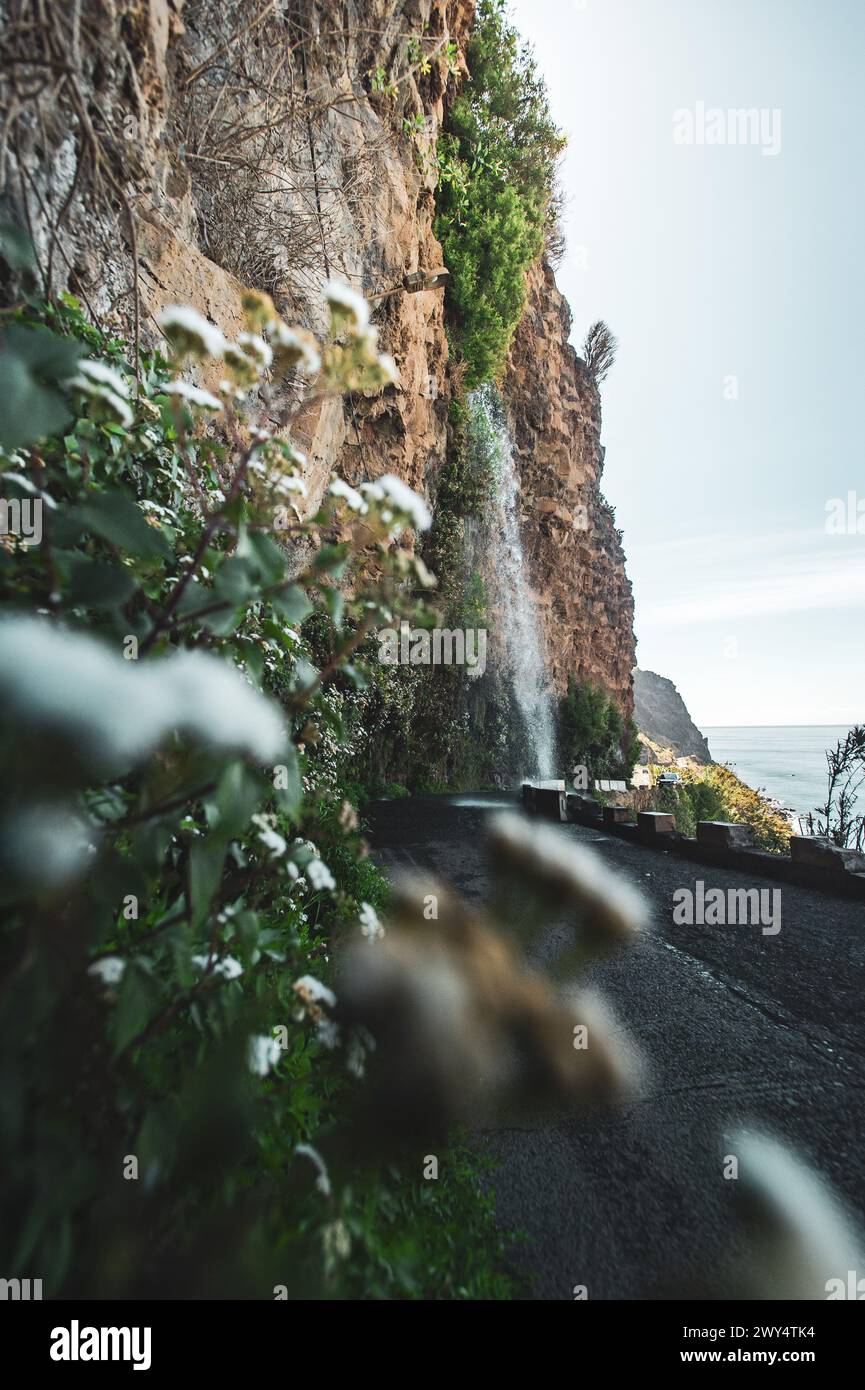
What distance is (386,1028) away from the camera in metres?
2.56

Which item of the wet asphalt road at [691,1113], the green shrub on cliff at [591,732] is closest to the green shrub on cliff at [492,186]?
the green shrub on cliff at [591,732]

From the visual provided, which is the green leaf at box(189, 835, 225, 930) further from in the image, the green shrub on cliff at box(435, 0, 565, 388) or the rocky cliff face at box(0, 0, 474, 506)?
the green shrub on cliff at box(435, 0, 565, 388)

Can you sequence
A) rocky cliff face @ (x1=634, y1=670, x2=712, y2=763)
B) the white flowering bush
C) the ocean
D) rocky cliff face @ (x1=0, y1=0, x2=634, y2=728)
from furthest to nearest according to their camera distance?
rocky cliff face @ (x1=634, y1=670, x2=712, y2=763)
the ocean
rocky cliff face @ (x1=0, y1=0, x2=634, y2=728)
the white flowering bush

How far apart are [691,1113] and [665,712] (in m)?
73.2

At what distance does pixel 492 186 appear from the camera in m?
12.0

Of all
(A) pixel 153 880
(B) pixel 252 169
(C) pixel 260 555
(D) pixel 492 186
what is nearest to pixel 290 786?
(A) pixel 153 880

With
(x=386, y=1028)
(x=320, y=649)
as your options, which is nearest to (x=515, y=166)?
(x=320, y=649)

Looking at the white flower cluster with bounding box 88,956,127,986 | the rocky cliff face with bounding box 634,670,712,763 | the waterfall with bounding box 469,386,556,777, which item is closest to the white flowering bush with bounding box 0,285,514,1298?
the white flower cluster with bounding box 88,956,127,986

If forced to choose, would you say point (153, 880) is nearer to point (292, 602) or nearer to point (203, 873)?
point (203, 873)

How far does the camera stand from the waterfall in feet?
48.4

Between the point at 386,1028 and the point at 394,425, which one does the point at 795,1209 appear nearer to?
the point at 386,1028

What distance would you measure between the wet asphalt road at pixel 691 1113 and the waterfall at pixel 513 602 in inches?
Result: 441

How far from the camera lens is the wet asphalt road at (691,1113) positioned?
67.7 inches

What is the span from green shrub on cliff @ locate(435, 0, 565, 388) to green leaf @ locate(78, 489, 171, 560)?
13196mm
